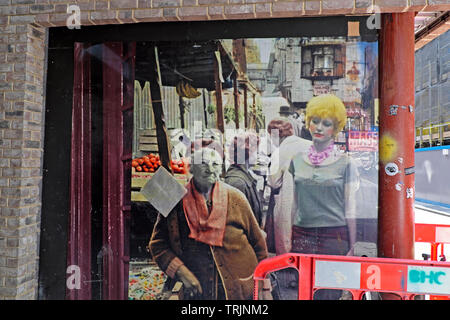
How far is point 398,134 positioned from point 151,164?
237 cm

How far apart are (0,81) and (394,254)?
4.06 metres

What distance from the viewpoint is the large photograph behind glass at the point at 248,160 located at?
3.12m

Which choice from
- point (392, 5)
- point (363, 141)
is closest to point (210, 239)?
point (363, 141)

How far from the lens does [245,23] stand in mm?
Answer: 3256

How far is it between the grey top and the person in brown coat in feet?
1.65

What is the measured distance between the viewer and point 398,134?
2957 mm

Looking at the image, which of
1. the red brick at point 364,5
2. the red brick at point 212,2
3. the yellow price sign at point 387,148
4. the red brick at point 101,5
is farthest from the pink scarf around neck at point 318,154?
the red brick at point 101,5

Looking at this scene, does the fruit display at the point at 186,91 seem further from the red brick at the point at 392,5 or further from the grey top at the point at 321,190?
the red brick at the point at 392,5

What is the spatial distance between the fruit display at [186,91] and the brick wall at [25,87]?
61 cm

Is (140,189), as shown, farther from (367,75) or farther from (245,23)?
(367,75)

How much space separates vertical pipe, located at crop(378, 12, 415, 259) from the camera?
2930mm

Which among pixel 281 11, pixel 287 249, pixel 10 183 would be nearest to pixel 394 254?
pixel 287 249

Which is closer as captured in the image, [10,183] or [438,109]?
[10,183]

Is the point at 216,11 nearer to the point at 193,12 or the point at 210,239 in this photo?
the point at 193,12
